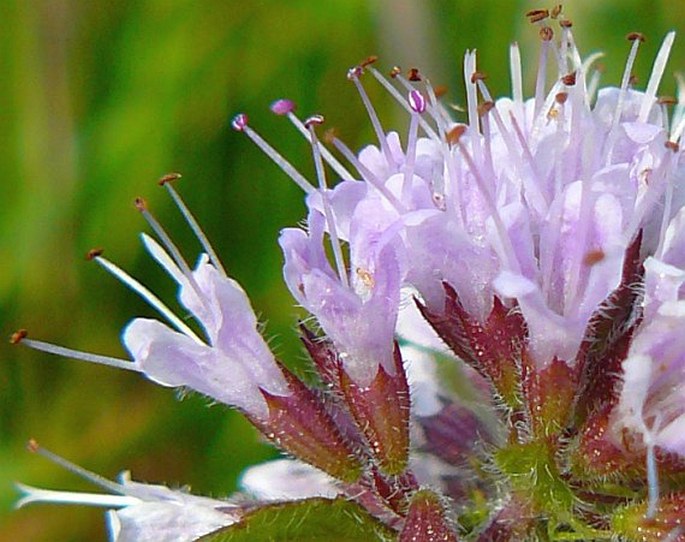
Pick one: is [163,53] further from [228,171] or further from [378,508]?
[378,508]

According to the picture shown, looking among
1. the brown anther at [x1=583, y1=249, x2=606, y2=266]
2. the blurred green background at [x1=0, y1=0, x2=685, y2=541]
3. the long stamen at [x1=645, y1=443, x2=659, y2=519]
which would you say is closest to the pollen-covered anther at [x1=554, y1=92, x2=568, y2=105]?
the brown anther at [x1=583, y1=249, x2=606, y2=266]

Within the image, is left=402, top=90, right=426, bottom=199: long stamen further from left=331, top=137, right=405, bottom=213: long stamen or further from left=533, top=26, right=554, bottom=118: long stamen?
left=533, top=26, right=554, bottom=118: long stamen

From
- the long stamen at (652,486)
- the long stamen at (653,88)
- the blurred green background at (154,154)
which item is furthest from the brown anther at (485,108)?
the blurred green background at (154,154)

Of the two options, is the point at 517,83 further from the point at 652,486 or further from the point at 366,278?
the point at 652,486

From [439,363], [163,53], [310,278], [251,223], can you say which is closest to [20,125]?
[163,53]

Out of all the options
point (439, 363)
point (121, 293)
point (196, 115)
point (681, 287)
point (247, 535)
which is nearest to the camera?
point (247, 535)

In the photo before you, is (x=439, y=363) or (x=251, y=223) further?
(x=251, y=223)

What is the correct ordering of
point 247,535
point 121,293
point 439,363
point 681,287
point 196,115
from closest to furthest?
1. point 247,535
2. point 681,287
3. point 439,363
4. point 121,293
5. point 196,115
